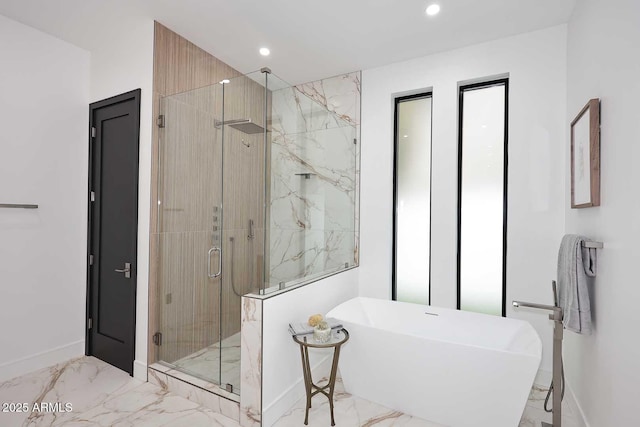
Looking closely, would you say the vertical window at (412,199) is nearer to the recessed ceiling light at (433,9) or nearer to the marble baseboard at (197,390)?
the recessed ceiling light at (433,9)

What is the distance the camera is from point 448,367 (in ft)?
6.48

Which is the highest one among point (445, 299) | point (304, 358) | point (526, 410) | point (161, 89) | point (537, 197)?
point (161, 89)

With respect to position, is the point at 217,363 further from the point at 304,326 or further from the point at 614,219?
the point at 614,219

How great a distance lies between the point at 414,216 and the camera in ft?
10.6

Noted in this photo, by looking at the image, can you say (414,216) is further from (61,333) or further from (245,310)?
(61,333)

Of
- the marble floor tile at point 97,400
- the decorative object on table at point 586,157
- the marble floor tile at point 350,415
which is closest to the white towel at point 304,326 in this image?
the marble floor tile at point 350,415

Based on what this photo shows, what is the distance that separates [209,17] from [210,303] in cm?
221

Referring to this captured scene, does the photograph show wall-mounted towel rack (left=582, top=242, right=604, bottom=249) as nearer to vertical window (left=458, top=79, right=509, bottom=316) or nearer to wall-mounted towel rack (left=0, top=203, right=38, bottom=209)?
vertical window (left=458, top=79, right=509, bottom=316)

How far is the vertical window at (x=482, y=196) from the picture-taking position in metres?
2.85

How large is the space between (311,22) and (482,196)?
82.7 inches

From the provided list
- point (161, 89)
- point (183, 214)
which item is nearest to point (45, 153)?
point (161, 89)

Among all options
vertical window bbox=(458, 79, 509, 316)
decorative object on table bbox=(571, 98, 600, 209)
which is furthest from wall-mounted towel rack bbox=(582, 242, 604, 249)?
vertical window bbox=(458, 79, 509, 316)

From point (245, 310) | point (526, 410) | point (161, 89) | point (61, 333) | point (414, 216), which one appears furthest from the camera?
point (414, 216)

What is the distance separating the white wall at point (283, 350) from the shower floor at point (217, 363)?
0.29 meters
